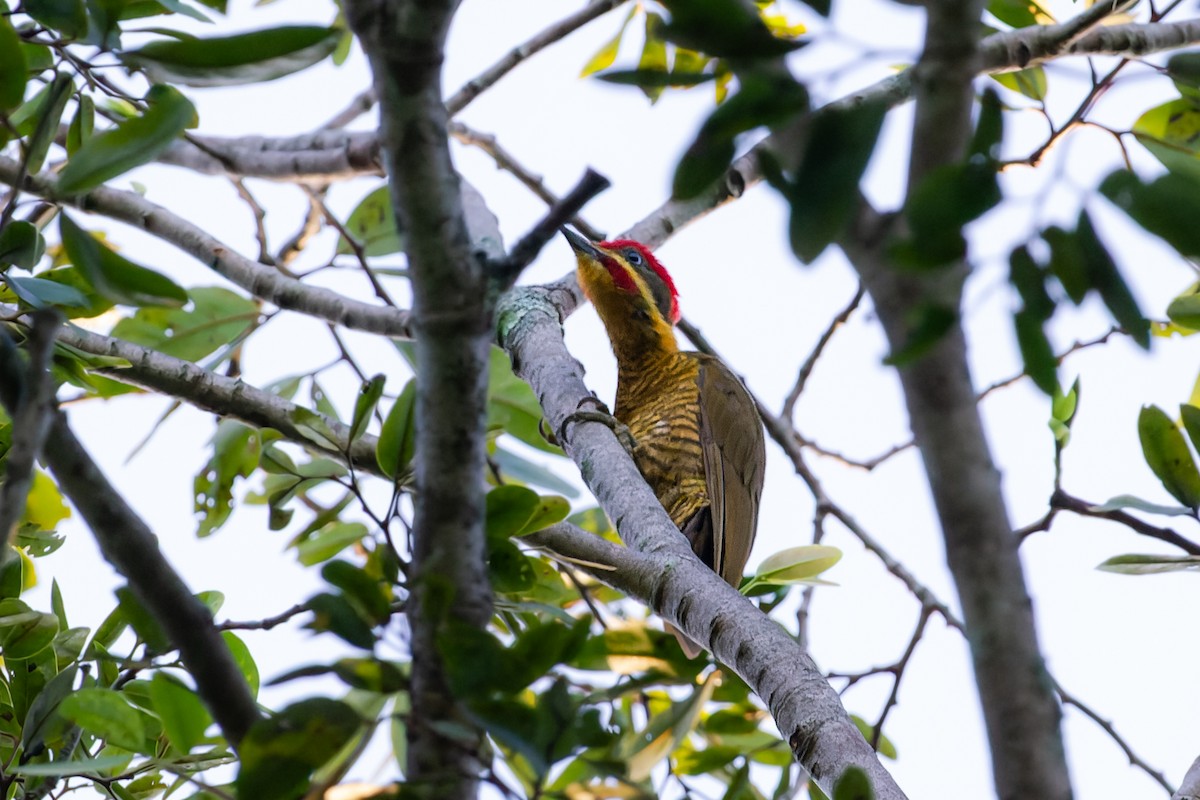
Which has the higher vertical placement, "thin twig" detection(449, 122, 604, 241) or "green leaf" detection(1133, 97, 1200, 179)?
"thin twig" detection(449, 122, 604, 241)

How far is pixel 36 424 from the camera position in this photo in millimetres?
1104

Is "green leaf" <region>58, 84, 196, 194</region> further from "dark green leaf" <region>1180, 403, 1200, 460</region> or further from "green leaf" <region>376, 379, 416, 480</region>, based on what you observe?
"dark green leaf" <region>1180, 403, 1200, 460</region>

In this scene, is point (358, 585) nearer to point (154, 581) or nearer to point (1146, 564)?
point (154, 581)

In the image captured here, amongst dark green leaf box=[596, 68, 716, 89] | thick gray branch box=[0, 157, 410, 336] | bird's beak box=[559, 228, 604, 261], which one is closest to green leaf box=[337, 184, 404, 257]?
thick gray branch box=[0, 157, 410, 336]

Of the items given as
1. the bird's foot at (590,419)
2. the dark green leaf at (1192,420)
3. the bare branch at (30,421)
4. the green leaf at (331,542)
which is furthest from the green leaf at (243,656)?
the dark green leaf at (1192,420)

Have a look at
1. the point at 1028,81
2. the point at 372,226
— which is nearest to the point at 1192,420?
the point at 1028,81

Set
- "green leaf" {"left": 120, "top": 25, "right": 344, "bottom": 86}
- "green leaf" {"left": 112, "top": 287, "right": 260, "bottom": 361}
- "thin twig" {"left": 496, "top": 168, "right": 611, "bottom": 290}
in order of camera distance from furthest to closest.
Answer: "green leaf" {"left": 112, "top": 287, "right": 260, "bottom": 361}, "green leaf" {"left": 120, "top": 25, "right": 344, "bottom": 86}, "thin twig" {"left": 496, "top": 168, "right": 611, "bottom": 290}

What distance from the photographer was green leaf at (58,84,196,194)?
4.50 feet

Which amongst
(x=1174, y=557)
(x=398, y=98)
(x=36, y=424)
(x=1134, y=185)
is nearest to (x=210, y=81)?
(x=398, y=98)

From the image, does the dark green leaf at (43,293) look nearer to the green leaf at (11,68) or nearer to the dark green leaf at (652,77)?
the green leaf at (11,68)

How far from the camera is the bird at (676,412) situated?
165 inches

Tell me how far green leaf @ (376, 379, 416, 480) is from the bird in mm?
2269

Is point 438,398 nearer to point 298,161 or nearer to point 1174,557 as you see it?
point 1174,557

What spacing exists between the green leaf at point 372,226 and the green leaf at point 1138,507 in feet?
7.46
